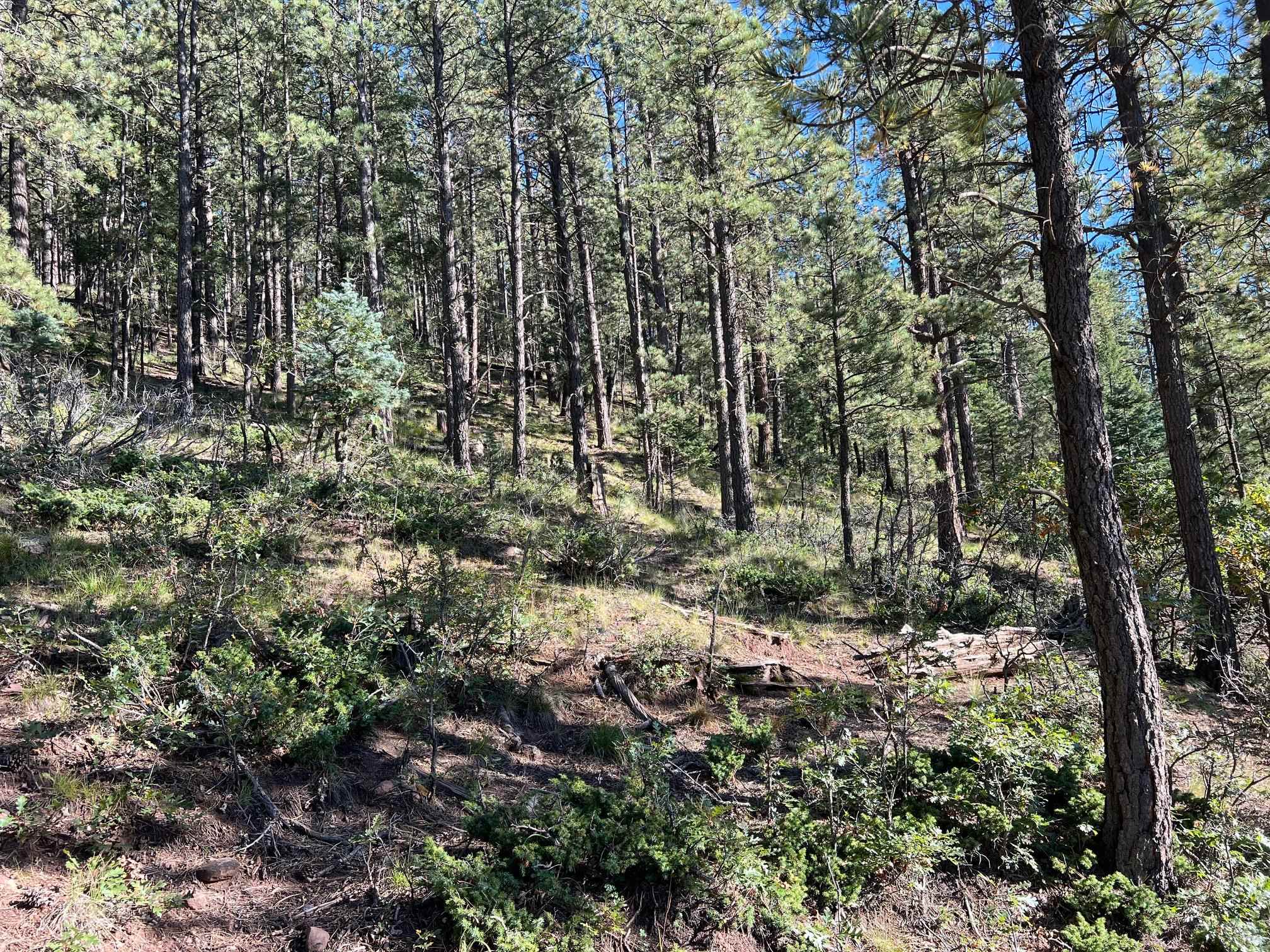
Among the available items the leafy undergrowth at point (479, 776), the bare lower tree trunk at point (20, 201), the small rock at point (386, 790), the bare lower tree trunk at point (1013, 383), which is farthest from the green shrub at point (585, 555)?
the bare lower tree trunk at point (1013, 383)

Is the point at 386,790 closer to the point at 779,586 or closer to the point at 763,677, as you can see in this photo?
the point at 763,677

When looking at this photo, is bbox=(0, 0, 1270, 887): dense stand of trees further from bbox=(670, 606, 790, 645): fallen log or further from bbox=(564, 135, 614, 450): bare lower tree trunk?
bbox=(670, 606, 790, 645): fallen log

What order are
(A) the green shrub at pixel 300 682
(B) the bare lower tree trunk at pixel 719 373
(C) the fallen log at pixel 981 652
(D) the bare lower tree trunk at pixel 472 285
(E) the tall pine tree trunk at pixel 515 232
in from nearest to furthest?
(A) the green shrub at pixel 300 682, (C) the fallen log at pixel 981 652, (B) the bare lower tree trunk at pixel 719 373, (E) the tall pine tree trunk at pixel 515 232, (D) the bare lower tree trunk at pixel 472 285

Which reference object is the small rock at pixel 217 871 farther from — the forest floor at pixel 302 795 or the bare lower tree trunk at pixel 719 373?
the bare lower tree trunk at pixel 719 373

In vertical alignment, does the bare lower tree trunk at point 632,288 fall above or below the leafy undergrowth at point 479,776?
above

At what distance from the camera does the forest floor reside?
3291 mm

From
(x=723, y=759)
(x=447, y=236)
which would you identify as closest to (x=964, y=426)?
(x=447, y=236)

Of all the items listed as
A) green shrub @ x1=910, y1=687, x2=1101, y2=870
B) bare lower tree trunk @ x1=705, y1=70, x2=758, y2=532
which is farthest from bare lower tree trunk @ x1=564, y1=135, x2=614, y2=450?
green shrub @ x1=910, y1=687, x2=1101, y2=870

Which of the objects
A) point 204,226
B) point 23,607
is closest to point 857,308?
point 23,607

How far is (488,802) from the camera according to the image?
4.12 meters

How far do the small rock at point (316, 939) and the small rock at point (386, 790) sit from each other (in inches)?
47.5

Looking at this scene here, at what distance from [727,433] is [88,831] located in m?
11.7

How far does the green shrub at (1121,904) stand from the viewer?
3.89 m

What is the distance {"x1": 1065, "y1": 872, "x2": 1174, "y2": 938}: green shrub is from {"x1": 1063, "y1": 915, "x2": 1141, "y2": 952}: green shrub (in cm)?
18
